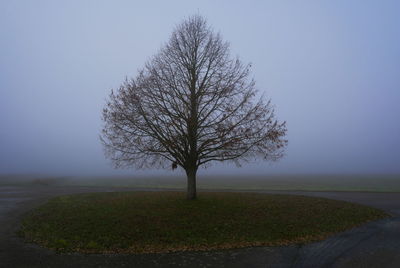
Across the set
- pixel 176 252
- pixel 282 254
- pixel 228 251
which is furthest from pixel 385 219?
pixel 176 252

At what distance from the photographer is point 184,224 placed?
12.7 meters

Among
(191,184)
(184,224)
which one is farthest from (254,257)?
(191,184)

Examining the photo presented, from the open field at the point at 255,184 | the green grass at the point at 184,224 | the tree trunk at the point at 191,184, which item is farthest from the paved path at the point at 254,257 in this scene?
the open field at the point at 255,184

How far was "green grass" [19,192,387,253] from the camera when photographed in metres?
10.3

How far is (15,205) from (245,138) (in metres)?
15.5

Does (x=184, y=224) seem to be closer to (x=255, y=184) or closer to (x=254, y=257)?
(x=254, y=257)

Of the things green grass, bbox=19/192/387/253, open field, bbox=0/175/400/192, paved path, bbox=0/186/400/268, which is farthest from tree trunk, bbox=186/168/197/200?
open field, bbox=0/175/400/192

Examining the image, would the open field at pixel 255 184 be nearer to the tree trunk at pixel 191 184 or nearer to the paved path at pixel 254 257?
the tree trunk at pixel 191 184

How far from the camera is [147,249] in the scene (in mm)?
9719

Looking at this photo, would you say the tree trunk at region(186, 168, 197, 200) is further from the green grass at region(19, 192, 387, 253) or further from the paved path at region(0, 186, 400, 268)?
the paved path at region(0, 186, 400, 268)

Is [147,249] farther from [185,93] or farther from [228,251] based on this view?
[185,93]

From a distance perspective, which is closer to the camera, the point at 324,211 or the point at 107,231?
the point at 107,231

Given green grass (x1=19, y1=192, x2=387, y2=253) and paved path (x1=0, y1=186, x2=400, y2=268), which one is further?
green grass (x1=19, y1=192, x2=387, y2=253)

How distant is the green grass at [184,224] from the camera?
33.9 feet
